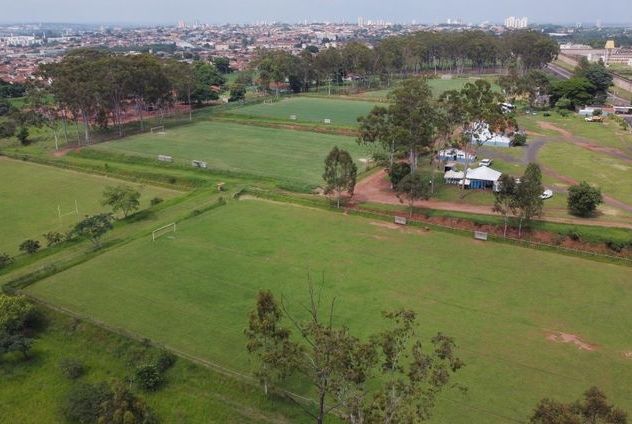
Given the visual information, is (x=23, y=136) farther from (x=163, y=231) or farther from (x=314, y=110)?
(x=314, y=110)

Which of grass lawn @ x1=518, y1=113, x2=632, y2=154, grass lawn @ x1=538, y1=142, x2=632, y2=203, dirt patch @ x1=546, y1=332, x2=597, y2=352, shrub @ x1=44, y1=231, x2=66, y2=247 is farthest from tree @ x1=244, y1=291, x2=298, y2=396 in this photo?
grass lawn @ x1=518, y1=113, x2=632, y2=154

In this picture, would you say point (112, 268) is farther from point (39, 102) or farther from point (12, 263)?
point (39, 102)

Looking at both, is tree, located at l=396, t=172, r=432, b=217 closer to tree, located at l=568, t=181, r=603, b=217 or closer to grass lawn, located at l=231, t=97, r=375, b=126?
tree, located at l=568, t=181, r=603, b=217

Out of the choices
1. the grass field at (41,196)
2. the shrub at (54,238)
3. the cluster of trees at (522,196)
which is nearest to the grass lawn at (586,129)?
the cluster of trees at (522,196)

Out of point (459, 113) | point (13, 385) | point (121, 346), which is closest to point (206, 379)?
point (121, 346)

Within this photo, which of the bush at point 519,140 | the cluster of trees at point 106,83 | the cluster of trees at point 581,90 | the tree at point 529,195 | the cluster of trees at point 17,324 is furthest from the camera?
the cluster of trees at point 581,90

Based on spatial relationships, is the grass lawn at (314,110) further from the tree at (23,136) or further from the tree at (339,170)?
the tree at (339,170)

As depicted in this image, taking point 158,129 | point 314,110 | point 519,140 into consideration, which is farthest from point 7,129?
point 519,140
